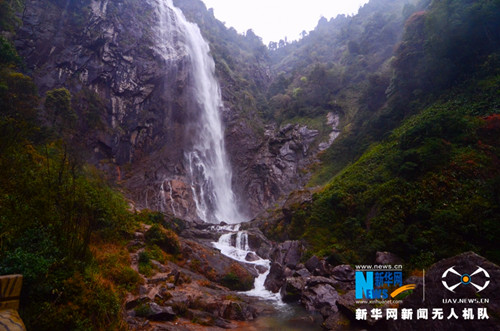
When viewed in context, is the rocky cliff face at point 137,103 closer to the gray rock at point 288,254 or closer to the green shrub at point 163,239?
the gray rock at point 288,254

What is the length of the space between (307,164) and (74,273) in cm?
3278

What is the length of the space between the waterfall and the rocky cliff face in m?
1.25

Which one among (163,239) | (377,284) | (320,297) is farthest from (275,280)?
(163,239)

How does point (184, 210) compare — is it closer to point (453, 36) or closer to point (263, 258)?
point (263, 258)

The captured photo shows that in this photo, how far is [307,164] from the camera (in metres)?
35.7

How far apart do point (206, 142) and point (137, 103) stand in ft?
34.6

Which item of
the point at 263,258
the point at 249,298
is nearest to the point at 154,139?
the point at 263,258

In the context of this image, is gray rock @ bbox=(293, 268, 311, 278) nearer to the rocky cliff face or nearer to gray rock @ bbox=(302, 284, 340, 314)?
gray rock @ bbox=(302, 284, 340, 314)

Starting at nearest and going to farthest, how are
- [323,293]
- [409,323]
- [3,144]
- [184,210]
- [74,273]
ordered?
[74,273], [409,323], [3,144], [323,293], [184,210]

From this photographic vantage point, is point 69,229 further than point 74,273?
Yes

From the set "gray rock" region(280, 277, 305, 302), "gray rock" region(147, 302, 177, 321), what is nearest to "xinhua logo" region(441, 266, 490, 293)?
"gray rock" region(147, 302, 177, 321)

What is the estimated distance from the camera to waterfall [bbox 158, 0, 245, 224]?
34.2m

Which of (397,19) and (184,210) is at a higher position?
(397,19)

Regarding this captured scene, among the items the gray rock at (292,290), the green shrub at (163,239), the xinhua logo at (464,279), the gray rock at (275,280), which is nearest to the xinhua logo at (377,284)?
the gray rock at (292,290)
